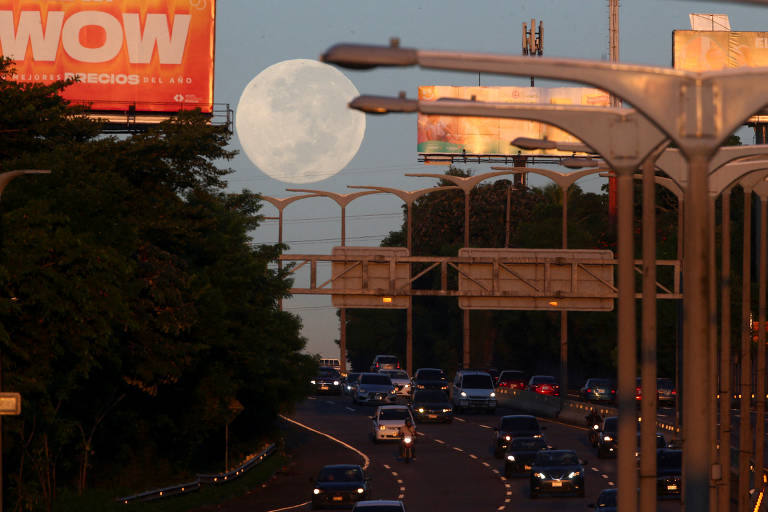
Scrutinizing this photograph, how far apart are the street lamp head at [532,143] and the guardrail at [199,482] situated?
76.6ft

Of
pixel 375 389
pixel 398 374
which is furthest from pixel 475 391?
pixel 398 374

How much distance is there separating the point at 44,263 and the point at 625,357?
716 inches

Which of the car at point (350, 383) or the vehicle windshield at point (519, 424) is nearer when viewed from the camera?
the vehicle windshield at point (519, 424)

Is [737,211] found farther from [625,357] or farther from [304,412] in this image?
[625,357]

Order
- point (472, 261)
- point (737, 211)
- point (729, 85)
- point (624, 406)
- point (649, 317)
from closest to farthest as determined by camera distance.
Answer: point (729, 85) < point (624, 406) < point (649, 317) < point (472, 261) < point (737, 211)

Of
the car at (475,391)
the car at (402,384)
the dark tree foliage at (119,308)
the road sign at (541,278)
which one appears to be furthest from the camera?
the car at (402,384)

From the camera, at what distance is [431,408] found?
71.2 metres

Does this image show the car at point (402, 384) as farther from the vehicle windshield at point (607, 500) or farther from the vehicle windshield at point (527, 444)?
the vehicle windshield at point (607, 500)

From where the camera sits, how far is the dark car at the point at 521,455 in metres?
51.1

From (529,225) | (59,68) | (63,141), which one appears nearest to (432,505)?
(63,141)

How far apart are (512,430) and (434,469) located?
4.91 meters

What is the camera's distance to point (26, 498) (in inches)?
1380

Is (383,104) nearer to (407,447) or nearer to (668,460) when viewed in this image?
(668,460)

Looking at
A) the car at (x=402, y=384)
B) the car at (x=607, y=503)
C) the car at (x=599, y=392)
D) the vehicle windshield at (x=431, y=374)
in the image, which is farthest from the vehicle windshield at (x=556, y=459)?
the vehicle windshield at (x=431, y=374)
